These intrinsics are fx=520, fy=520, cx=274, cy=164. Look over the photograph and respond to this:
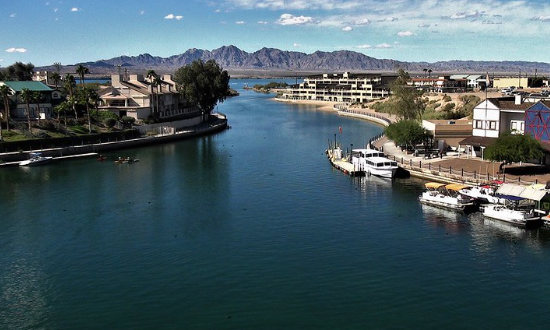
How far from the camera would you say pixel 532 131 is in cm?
6969

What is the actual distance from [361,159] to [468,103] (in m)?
74.1

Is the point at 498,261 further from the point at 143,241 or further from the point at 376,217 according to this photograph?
the point at 143,241

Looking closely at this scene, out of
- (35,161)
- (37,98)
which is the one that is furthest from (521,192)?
(37,98)

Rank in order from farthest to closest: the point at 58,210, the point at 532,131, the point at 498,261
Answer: the point at 532,131 → the point at 58,210 → the point at 498,261

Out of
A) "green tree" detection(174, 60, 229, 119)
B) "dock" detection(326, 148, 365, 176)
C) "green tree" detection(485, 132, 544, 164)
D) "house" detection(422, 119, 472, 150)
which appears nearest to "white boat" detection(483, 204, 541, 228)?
"green tree" detection(485, 132, 544, 164)

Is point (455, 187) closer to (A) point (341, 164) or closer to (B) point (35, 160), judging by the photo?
(A) point (341, 164)

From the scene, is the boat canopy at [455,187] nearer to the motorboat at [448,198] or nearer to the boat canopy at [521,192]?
the motorboat at [448,198]

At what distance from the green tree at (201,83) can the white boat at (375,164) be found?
62.9 meters

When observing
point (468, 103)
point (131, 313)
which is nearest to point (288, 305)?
point (131, 313)

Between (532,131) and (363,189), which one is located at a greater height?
(532,131)

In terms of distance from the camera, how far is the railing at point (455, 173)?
2349 inches

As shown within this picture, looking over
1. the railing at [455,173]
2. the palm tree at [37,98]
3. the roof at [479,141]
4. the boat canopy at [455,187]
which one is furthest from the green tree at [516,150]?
the palm tree at [37,98]

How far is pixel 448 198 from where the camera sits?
54781 millimetres

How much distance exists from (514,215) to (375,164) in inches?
951
